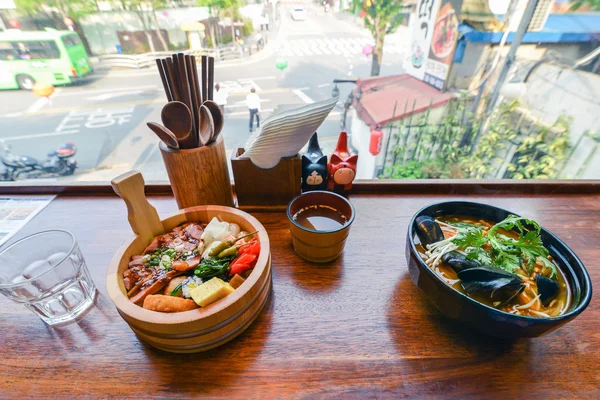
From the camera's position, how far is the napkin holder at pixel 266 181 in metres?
0.84

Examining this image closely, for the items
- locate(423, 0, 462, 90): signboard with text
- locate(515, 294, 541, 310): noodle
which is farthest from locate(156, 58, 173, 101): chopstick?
locate(423, 0, 462, 90): signboard with text

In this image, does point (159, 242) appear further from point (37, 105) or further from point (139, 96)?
point (37, 105)

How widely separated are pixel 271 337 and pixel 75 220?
2.57ft

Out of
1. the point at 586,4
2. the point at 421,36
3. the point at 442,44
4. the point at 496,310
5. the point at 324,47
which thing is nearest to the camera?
the point at 496,310

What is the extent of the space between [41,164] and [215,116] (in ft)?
9.42

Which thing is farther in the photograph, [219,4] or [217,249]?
[219,4]

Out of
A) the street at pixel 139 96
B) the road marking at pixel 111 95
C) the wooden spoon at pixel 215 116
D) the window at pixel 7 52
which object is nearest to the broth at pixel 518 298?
the wooden spoon at pixel 215 116

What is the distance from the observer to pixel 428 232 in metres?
0.65

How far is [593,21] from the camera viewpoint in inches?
73.0

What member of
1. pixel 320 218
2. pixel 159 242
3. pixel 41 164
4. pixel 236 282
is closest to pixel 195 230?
pixel 159 242

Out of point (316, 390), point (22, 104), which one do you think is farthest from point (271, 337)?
point (22, 104)

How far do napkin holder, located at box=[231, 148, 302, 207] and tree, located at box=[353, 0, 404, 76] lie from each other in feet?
5.85

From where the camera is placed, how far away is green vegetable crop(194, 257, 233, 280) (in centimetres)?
60

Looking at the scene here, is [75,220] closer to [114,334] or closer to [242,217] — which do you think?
[114,334]
